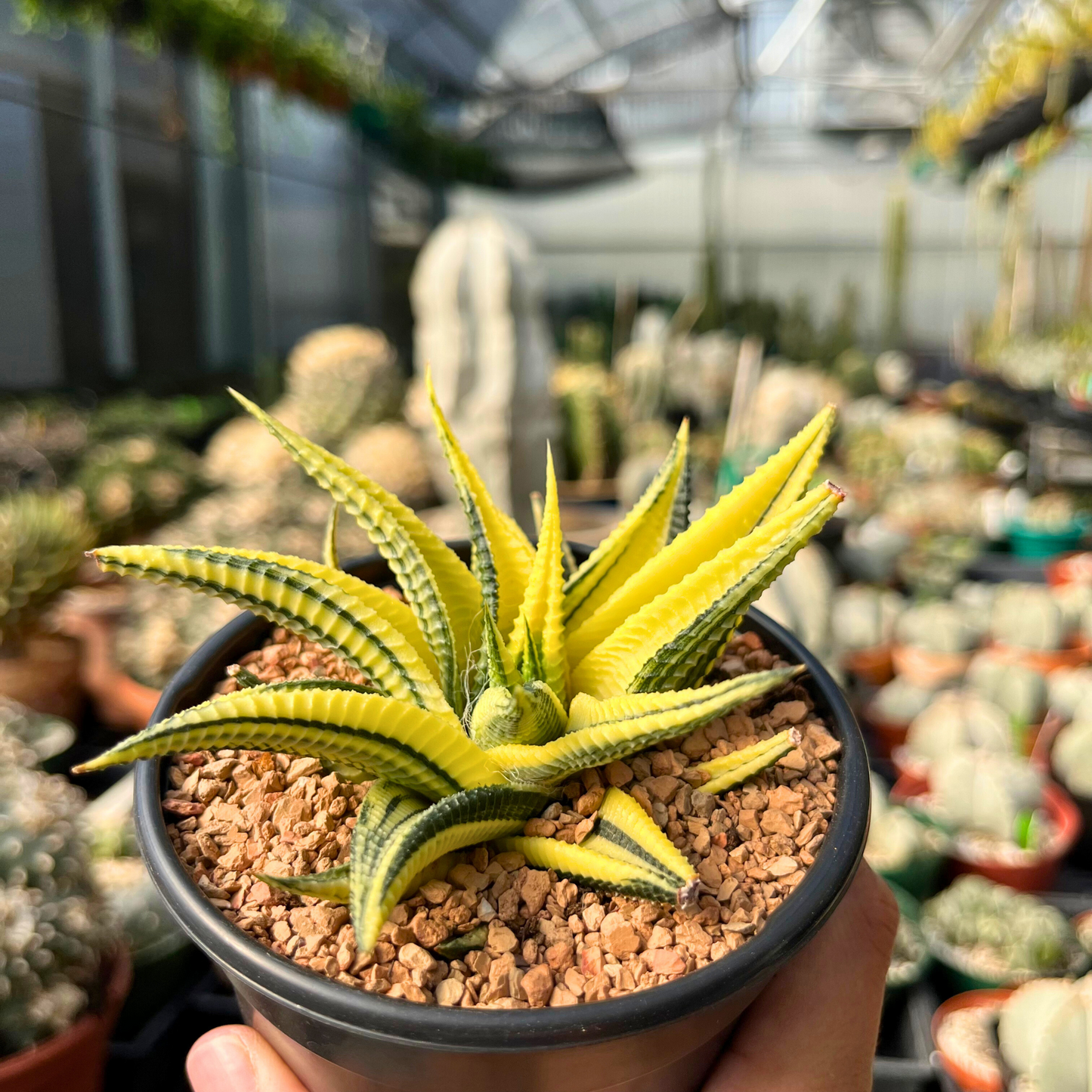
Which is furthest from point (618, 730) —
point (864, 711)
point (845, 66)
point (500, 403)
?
point (845, 66)

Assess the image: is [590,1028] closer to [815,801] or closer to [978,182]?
[815,801]

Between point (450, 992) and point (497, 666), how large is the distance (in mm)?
174

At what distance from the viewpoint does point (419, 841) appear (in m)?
0.41

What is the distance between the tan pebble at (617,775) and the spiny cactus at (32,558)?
1.95 metres

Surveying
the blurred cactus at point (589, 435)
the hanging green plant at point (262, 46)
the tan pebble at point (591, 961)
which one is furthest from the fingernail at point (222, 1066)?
the hanging green plant at point (262, 46)

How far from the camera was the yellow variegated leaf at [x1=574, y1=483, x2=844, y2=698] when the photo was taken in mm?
474

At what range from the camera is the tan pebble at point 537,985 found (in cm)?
44

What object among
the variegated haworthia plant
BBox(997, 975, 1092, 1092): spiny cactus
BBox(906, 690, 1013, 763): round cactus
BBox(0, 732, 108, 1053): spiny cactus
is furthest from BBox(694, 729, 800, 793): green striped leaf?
BBox(906, 690, 1013, 763): round cactus

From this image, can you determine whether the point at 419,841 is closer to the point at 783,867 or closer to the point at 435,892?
the point at 435,892

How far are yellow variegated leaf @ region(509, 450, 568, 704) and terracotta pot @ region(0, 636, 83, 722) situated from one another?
6.03 feet

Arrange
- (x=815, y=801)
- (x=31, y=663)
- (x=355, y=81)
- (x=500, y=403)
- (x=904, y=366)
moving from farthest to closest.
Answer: (x=904, y=366) < (x=355, y=81) < (x=500, y=403) < (x=31, y=663) < (x=815, y=801)

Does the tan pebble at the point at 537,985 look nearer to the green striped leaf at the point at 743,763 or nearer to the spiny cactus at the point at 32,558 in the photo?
the green striped leaf at the point at 743,763

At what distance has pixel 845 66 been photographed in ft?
31.3

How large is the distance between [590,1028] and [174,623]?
6.38ft
